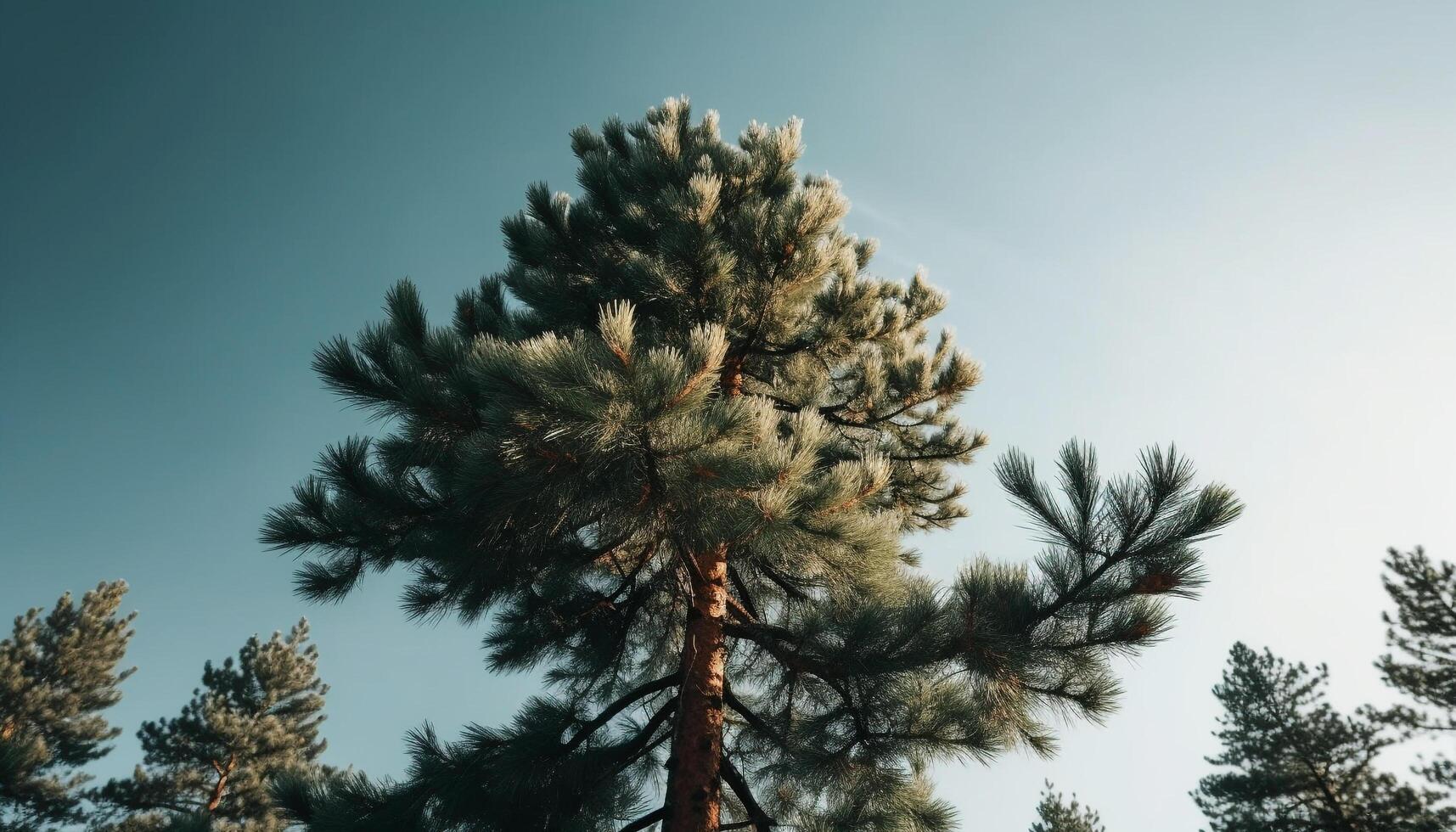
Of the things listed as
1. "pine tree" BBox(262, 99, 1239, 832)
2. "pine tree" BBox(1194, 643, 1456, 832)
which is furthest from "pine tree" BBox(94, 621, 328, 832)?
"pine tree" BBox(1194, 643, 1456, 832)

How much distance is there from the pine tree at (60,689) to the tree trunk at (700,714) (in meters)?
18.8

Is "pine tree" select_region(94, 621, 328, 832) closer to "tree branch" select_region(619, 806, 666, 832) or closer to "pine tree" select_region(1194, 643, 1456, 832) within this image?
"tree branch" select_region(619, 806, 666, 832)

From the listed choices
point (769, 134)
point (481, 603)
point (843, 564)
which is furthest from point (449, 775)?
point (769, 134)

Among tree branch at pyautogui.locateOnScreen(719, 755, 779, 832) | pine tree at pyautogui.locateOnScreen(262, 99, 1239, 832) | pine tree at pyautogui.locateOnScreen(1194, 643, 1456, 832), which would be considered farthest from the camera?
pine tree at pyautogui.locateOnScreen(1194, 643, 1456, 832)

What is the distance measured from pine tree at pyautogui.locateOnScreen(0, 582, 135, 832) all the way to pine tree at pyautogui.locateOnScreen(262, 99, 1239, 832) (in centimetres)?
1764

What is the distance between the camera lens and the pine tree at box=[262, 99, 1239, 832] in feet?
9.37

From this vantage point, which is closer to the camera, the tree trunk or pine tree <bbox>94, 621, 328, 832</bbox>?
the tree trunk

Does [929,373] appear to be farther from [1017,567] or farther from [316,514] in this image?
[316,514]

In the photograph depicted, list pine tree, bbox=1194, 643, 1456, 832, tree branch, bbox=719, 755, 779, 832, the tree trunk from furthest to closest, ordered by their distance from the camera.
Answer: pine tree, bbox=1194, 643, 1456, 832 → tree branch, bbox=719, 755, 779, 832 → the tree trunk

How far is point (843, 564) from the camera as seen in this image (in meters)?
3.63

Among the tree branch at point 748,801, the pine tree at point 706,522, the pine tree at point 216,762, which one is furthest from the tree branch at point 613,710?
the pine tree at point 216,762

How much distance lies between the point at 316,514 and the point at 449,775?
1818 mm

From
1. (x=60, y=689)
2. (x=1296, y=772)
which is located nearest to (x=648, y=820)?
(x=1296, y=772)

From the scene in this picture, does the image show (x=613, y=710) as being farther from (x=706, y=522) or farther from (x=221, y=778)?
(x=221, y=778)
